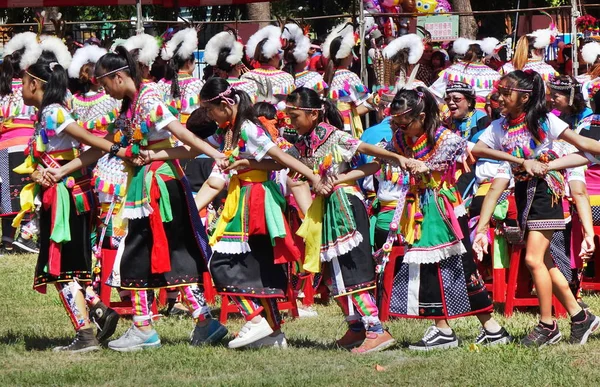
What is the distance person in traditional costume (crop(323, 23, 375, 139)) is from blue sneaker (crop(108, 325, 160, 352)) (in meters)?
4.26

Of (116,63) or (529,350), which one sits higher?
(116,63)

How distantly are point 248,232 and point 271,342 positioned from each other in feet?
2.19

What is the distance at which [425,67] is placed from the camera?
12.2 meters

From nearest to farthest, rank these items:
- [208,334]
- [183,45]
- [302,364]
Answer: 1. [302,364]
2. [208,334]
3. [183,45]

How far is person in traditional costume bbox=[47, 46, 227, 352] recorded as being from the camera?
241 inches

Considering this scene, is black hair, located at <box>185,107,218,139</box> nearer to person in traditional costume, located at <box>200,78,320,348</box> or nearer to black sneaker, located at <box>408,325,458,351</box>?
person in traditional costume, located at <box>200,78,320,348</box>

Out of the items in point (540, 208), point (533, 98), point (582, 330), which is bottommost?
point (582, 330)

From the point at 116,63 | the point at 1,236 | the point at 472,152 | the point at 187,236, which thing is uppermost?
the point at 116,63

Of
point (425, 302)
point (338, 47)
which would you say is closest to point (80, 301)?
point (425, 302)

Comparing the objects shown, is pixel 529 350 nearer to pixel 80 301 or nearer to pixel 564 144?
pixel 564 144

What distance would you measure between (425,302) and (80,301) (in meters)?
2.00

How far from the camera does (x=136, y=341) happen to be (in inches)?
248

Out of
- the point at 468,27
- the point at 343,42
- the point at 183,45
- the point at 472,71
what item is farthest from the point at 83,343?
the point at 468,27

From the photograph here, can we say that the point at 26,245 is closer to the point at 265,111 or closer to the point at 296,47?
the point at 296,47
